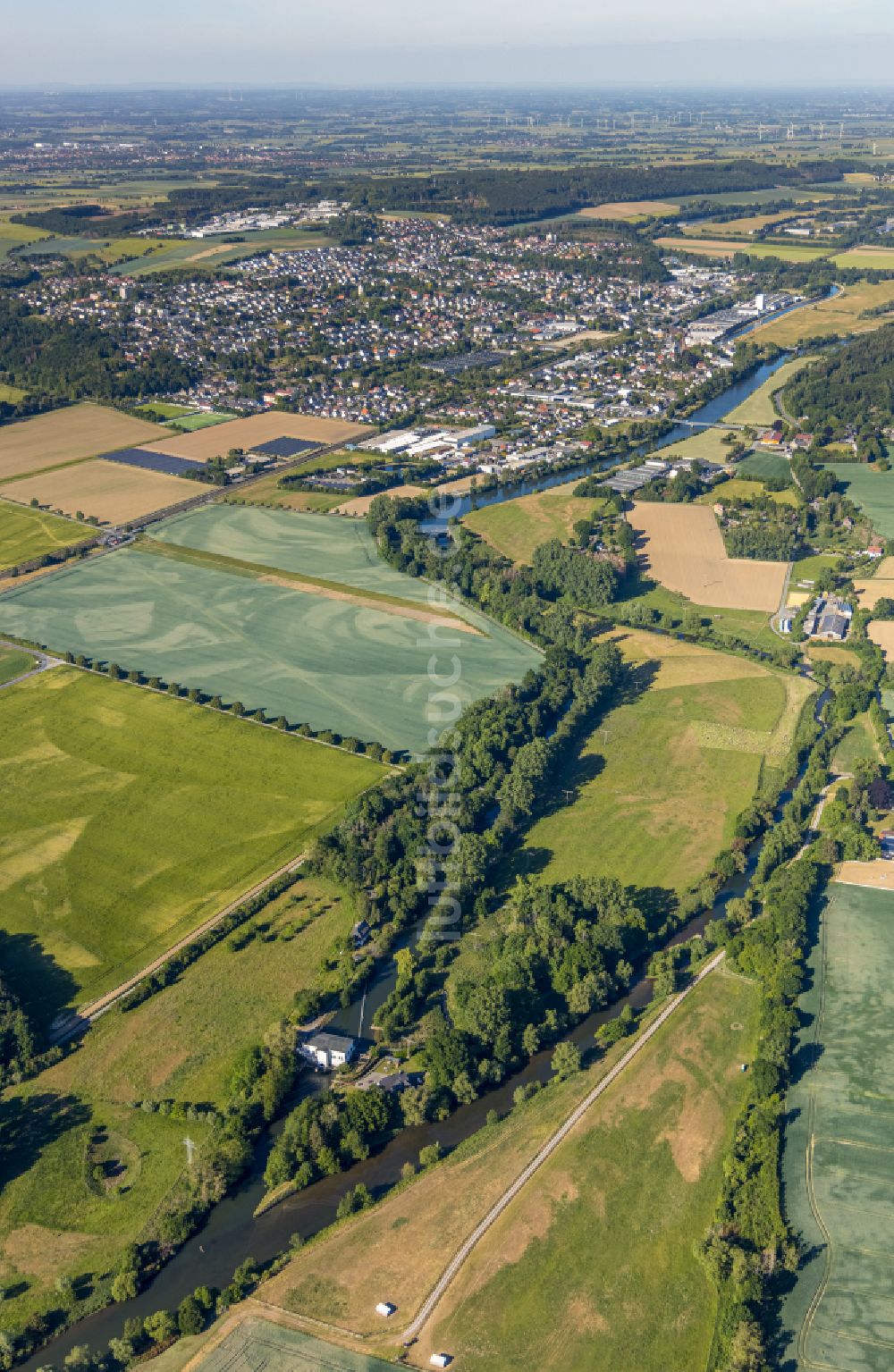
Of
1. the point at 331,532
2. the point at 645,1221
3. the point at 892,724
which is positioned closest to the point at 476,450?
the point at 331,532

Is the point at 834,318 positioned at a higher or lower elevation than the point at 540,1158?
higher

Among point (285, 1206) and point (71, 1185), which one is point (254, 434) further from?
point (285, 1206)

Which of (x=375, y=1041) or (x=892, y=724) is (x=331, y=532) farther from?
(x=375, y=1041)

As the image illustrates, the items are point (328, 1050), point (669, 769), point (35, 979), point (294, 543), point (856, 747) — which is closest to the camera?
point (328, 1050)

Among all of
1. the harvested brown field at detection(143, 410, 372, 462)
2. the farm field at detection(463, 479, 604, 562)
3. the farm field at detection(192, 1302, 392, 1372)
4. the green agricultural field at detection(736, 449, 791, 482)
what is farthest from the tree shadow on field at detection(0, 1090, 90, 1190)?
the green agricultural field at detection(736, 449, 791, 482)

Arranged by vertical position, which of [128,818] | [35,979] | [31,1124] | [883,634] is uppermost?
[883,634]

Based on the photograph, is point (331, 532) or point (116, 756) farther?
point (331, 532)

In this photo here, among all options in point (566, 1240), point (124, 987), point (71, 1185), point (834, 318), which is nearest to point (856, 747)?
point (566, 1240)

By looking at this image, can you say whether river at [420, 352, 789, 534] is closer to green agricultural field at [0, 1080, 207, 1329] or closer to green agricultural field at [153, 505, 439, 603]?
green agricultural field at [153, 505, 439, 603]
